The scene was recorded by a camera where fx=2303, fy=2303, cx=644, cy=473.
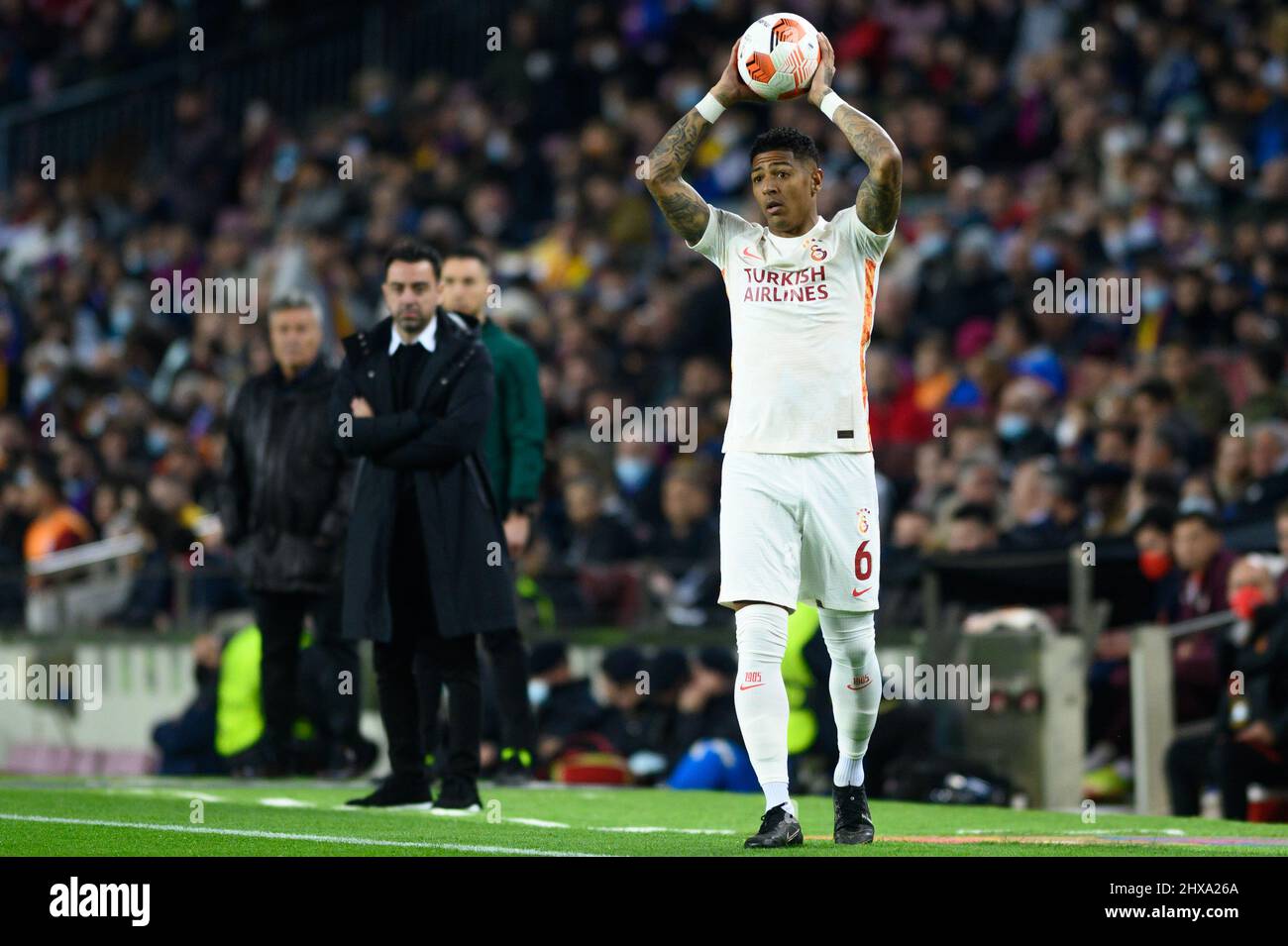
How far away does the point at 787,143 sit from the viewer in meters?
7.97

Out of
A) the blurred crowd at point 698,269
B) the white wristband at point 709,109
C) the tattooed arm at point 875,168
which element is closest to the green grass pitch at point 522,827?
the tattooed arm at point 875,168

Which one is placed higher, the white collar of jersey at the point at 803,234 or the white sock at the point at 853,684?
the white collar of jersey at the point at 803,234

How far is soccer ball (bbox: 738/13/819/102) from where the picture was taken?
807 cm

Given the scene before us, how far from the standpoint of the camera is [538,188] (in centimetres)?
2312

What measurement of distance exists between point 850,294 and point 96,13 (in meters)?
22.3

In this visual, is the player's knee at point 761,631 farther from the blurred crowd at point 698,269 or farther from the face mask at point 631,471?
the face mask at point 631,471

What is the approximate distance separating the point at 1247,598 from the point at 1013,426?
4069mm

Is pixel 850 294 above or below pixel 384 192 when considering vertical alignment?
below

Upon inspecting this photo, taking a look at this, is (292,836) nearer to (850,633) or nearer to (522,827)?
(522,827)

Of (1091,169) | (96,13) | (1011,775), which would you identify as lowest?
(1011,775)

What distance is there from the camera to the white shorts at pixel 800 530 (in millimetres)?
7824

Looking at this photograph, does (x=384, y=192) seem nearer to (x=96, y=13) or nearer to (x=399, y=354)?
(x=96, y=13)

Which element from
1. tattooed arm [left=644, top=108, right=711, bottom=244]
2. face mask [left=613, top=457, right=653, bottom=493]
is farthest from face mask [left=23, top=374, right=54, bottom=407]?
tattooed arm [left=644, top=108, right=711, bottom=244]
